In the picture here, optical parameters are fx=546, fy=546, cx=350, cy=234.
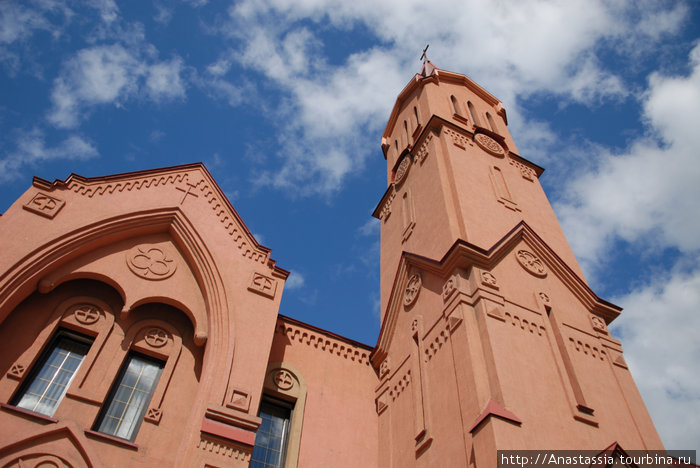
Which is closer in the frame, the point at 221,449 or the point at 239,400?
the point at 221,449

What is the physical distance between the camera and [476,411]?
10.1 meters

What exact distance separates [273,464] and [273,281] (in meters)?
4.45

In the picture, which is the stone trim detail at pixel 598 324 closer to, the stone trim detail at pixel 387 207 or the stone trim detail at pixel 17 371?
the stone trim detail at pixel 387 207

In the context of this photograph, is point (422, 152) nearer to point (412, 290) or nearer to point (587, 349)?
point (412, 290)

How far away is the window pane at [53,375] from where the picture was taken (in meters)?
10.9

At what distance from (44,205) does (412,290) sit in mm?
9603

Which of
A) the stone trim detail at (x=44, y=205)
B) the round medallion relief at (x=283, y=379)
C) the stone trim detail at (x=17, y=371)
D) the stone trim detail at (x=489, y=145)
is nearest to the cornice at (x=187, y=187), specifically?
the stone trim detail at (x=44, y=205)

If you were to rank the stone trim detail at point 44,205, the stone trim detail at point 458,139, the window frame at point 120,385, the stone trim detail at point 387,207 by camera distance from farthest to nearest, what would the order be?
the stone trim detail at point 387,207 < the stone trim detail at point 458,139 < the stone trim detail at point 44,205 < the window frame at point 120,385

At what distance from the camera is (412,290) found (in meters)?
15.3

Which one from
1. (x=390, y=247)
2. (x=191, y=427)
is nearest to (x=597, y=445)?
(x=191, y=427)

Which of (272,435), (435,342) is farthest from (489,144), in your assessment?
(272,435)

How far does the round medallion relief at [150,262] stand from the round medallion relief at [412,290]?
6346mm

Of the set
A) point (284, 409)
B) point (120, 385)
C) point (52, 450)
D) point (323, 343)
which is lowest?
point (52, 450)

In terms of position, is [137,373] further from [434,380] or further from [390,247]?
[390,247]
